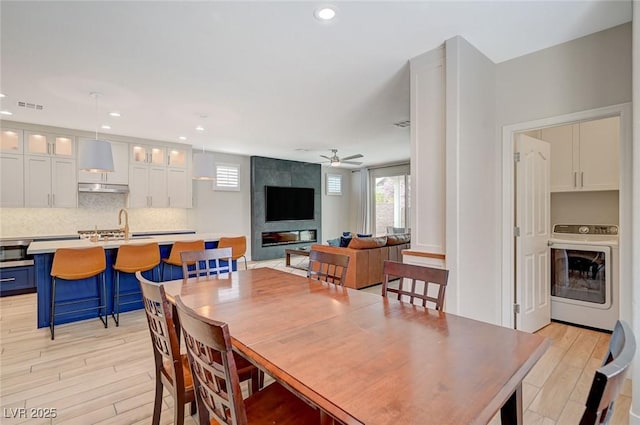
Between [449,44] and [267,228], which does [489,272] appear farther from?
[267,228]

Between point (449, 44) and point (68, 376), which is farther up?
point (449, 44)

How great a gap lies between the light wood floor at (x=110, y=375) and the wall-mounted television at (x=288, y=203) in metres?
4.80

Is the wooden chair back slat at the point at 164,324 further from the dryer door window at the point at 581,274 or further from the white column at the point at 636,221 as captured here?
the dryer door window at the point at 581,274

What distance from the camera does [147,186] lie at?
6176 mm

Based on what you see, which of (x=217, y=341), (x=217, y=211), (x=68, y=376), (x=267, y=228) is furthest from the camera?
(x=267, y=228)

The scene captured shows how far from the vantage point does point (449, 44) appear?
255 cm

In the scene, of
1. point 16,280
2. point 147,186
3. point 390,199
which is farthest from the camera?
point 390,199

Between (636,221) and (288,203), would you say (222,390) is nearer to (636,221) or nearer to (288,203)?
(636,221)

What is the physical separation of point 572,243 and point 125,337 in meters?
4.99

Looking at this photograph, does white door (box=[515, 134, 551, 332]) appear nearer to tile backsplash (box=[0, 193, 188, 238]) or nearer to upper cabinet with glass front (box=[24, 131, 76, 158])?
tile backsplash (box=[0, 193, 188, 238])

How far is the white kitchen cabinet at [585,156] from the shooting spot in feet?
11.4

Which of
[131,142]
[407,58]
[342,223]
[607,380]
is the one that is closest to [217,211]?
[131,142]

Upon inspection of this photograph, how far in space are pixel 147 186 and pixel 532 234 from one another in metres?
6.42

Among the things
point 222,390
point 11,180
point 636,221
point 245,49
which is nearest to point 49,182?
point 11,180
